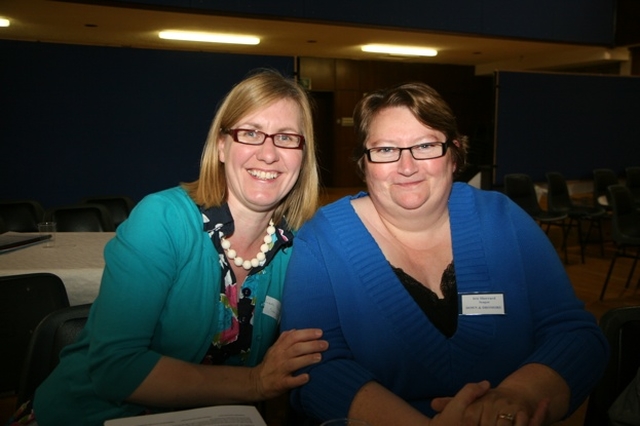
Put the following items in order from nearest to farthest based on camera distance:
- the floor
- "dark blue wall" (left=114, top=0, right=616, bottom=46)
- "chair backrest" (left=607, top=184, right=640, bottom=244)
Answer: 1. the floor
2. "chair backrest" (left=607, top=184, right=640, bottom=244)
3. "dark blue wall" (left=114, top=0, right=616, bottom=46)

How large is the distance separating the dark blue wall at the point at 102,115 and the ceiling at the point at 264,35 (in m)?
0.99

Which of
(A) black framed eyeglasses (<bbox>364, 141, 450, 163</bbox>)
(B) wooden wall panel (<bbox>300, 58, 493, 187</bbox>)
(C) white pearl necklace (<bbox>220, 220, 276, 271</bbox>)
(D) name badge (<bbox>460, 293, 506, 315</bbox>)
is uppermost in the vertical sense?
(B) wooden wall panel (<bbox>300, 58, 493, 187</bbox>)

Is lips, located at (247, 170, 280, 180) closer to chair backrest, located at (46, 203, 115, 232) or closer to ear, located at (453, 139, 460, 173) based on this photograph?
ear, located at (453, 139, 460, 173)

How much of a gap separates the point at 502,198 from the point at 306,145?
69 cm

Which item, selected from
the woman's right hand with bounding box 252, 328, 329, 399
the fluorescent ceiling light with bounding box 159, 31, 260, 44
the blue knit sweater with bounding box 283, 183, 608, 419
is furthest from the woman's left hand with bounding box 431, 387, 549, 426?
the fluorescent ceiling light with bounding box 159, 31, 260, 44

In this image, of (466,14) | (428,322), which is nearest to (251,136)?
(428,322)

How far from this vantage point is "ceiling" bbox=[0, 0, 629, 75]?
24.4 ft

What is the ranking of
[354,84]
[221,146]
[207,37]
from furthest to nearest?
[354,84], [207,37], [221,146]

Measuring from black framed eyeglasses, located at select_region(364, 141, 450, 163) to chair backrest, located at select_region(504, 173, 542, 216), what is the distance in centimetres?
608

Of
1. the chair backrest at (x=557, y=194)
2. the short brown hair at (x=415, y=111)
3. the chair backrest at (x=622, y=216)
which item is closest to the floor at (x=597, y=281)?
the chair backrest at (x=622, y=216)

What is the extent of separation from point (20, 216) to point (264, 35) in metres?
5.82

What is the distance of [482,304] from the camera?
5.24 ft

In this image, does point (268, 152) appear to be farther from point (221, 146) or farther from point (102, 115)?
point (102, 115)

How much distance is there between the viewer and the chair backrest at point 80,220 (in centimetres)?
399
